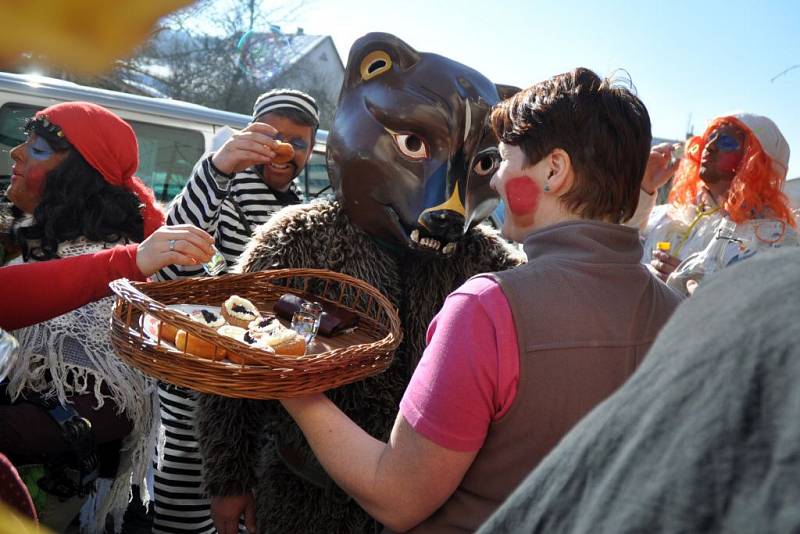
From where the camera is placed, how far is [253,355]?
3.92 ft

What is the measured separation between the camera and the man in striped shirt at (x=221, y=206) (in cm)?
207

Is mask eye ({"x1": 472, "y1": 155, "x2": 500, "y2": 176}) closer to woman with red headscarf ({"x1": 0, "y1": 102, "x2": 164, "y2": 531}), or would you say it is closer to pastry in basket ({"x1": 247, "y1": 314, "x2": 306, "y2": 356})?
pastry in basket ({"x1": 247, "y1": 314, "x2": 306, "y2": 356})

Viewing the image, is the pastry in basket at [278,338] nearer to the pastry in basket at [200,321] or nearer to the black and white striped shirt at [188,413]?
the pastry in basket at [200,321]

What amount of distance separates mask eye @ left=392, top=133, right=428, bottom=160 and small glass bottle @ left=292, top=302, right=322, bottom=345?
0.50 m

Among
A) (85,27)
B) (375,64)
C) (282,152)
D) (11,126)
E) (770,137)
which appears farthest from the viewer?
(11,126)

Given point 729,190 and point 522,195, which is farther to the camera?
point 729,190

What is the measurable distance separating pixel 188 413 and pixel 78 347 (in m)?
0.43

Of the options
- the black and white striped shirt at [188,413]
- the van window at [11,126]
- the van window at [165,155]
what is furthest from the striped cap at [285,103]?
the van window at [165,155]

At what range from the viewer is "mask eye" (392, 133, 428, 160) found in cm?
173

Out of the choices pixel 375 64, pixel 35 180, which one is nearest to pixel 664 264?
pixel 375 64

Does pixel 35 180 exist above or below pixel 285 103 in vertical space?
below

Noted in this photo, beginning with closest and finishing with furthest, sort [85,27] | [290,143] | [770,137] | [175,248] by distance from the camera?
[85,27], [175,248], [290,143], [770,137]

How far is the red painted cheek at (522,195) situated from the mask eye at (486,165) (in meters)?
0.57

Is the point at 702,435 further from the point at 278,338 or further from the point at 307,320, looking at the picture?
the point at 307,320
